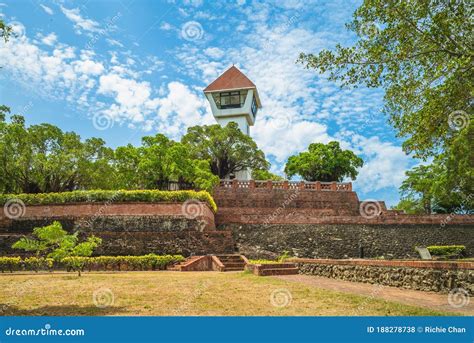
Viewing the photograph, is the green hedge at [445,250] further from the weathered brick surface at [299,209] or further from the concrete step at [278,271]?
the concrete step at [278,271]

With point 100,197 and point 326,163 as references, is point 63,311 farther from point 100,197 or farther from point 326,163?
point 326,163

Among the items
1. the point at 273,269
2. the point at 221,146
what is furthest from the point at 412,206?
the point at 273,269

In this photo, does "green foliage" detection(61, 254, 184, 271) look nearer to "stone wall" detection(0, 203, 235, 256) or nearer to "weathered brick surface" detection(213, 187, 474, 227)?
"stone wall" detection(0, 203, 235, 256)

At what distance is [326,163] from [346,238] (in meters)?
18.0

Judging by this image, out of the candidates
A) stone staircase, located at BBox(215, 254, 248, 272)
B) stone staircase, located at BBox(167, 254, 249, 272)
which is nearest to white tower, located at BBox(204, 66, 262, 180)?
stone staircase, located at BBox(215, 254, 248, 272)

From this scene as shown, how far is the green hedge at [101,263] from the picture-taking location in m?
14.9

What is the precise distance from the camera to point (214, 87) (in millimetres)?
39781

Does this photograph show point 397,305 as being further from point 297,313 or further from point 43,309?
point 43,309

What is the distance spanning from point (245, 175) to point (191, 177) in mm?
12517

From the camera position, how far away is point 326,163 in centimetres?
3966

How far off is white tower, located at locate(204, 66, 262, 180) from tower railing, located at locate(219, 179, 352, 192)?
1285 centimetres

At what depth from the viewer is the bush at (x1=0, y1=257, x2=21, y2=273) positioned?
14.9 m

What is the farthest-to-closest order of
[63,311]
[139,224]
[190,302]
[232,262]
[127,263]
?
[139,224] < [232,262] < [127,263] < [190,302] < [63,311]

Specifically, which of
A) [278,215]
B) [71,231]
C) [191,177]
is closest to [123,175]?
[191,177]
